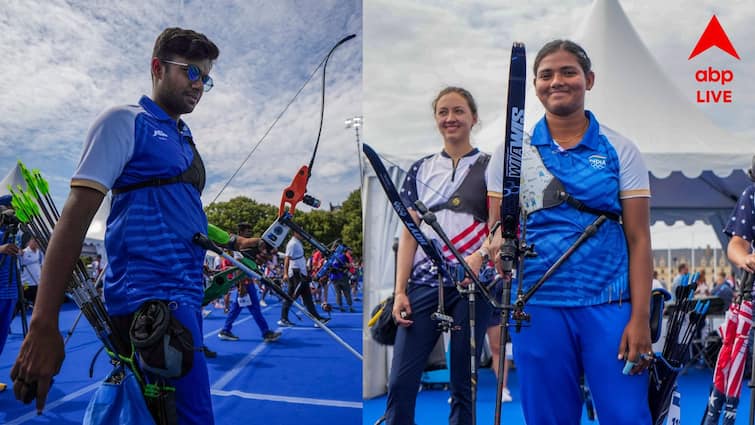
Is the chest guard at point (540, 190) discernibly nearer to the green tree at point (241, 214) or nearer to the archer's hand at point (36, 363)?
the green tree at point (241, 214)

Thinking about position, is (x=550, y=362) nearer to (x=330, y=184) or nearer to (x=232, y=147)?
(x=330, y=184)

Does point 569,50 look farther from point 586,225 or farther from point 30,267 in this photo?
point 30,267

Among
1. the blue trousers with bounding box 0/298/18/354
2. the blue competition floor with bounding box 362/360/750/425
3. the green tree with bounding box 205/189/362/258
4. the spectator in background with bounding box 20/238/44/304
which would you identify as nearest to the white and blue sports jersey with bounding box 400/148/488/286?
the green tree with bounding box 205/189/362/258

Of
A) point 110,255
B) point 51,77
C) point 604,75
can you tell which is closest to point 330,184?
point 110,255

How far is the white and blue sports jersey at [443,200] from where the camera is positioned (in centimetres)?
246

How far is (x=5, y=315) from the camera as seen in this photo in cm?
274

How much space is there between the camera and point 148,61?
222 centimetres

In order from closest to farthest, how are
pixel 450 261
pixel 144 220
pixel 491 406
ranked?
pixel 144 220
pixel 450 261
pixel 491 406

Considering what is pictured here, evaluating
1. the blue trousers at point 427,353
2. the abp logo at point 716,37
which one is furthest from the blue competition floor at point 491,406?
the abp logo at point 716,37

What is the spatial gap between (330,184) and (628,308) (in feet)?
3.86

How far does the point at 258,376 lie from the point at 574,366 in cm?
130

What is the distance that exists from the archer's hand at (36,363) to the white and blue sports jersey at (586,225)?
3.89 feet

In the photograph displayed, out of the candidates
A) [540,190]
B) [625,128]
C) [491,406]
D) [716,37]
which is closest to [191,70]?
[540,190]

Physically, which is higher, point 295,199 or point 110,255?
point 295,199
